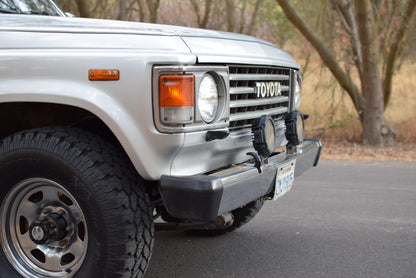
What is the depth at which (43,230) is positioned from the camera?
2.56 meters

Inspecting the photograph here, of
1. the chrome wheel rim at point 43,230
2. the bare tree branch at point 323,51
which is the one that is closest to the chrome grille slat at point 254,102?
the chrome wheel rim at point 43,230

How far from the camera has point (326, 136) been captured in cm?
1028

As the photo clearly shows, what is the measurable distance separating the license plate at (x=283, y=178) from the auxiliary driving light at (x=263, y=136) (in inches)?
8.5

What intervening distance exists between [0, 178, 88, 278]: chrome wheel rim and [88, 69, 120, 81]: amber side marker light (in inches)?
22.8

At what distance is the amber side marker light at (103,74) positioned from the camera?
237 cm

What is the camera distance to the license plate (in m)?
2.92

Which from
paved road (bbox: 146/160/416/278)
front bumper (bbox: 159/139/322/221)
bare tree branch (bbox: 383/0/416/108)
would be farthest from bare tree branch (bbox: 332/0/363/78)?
front bumper (bbox: 159/139/322/221)

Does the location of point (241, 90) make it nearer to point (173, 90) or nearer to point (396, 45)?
point (173, 90)

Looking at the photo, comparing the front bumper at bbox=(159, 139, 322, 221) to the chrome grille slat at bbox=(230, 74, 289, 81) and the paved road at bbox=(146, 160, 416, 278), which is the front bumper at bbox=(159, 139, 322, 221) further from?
the paved road at bbox=(146, 160, 416, 278)

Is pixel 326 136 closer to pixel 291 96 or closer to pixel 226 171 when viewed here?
pixel 291 96

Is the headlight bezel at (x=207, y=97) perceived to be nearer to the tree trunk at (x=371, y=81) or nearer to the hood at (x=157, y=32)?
the hood at (x=157, y=32)

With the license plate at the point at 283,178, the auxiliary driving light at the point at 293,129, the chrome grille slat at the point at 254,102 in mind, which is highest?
the chrome grille slat at the point at 254,102

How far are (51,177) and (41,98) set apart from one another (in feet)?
1.30

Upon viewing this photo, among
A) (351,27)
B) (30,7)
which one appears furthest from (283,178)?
A: (351,27)
